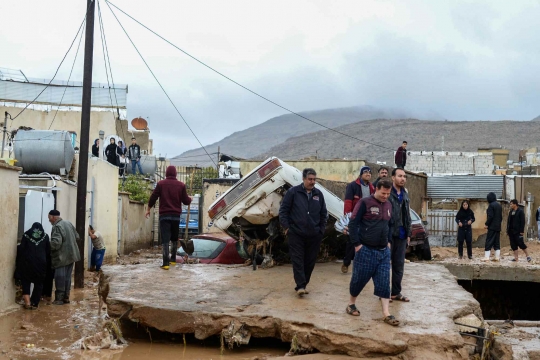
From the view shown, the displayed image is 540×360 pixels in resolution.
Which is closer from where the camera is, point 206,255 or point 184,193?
point 184,193

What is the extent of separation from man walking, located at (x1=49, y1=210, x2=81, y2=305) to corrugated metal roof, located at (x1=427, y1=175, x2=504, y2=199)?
77.0 ft

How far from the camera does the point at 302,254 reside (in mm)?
8250

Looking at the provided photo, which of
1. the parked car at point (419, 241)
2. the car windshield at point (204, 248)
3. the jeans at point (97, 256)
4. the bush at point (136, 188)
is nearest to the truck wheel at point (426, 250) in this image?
the parked car at point (419, 241)

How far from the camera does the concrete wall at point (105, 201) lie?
16.5 meters

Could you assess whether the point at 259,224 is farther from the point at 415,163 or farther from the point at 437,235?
the point at 415,163

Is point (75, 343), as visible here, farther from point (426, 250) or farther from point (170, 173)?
point (426, 250)

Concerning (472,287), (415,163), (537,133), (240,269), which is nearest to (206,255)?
(240,269)

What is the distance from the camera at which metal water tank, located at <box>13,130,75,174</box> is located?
12.9 meters

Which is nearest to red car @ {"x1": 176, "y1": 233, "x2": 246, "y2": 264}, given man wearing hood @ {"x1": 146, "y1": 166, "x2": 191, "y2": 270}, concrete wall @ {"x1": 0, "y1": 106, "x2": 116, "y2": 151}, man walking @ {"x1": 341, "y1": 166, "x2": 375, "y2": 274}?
man wearing hood @ {"x1": 146, "y1": 166, "x2": 191, "y2": 270}

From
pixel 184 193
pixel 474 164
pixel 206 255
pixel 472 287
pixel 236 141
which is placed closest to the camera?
pixel 184 193

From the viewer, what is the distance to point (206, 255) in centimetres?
1278

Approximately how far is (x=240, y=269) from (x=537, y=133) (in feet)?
349

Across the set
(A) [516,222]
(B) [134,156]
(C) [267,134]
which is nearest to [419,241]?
(A) [516,222]

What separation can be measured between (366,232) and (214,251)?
6.09 meters
